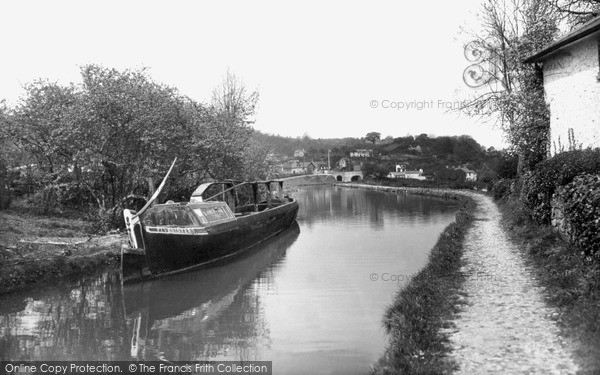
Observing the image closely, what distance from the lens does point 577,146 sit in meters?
14.8

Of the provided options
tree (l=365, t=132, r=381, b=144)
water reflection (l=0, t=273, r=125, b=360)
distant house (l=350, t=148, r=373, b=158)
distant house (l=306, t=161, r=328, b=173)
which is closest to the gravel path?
water reflection (l=0, t=273, r=125, b=360)

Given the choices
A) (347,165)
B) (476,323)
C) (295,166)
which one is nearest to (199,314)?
(476,323)

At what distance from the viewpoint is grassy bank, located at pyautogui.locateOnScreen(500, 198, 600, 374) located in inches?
223

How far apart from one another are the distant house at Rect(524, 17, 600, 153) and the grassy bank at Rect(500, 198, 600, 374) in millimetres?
3524

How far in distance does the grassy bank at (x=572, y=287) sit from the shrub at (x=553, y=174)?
0.92 meters

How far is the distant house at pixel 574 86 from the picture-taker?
14.0m

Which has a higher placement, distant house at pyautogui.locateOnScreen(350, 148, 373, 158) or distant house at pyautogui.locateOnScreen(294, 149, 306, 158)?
distant house at pyautogui.locateOnScreen(294, 149, 306, 158)

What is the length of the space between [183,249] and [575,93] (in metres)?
12.6

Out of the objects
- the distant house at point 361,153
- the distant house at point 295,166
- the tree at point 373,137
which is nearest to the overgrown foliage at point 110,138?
the distant house at point 295,166

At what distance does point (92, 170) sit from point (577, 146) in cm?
1664

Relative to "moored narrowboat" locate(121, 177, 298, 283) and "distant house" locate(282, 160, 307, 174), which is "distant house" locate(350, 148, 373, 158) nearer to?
"distant house" locate(282, 160, 307, 174)

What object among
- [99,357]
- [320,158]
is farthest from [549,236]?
[320,158]

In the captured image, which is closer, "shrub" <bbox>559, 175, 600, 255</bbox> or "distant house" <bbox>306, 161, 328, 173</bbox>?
"shrub" <bbox>559, 175, 600, 255</bbox>

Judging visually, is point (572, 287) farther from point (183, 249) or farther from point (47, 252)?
point (47, 252)
